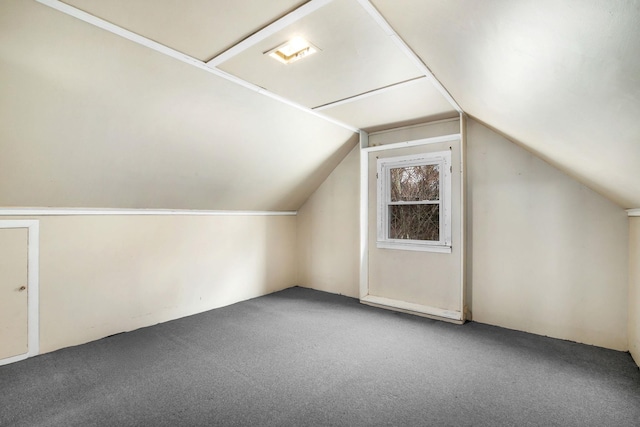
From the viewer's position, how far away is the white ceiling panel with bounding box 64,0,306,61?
1.55 meters

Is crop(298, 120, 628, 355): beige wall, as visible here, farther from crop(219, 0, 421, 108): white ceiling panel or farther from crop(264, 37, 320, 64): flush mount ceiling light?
crop(264, 37, 320, 64): flush mount ceiling light

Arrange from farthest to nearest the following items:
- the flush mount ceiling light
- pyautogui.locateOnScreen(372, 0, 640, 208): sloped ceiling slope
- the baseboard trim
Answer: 1. the baseboard trim
2. the flush mount ceiling light
3. pyautogui.locateOnScreen(372, 0, 640, 208): sloped ceiling slope

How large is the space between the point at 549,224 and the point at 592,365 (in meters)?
1.17

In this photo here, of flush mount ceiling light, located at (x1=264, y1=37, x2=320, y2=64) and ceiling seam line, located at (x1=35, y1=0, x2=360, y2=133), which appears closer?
ceiling seam line, located at (x1=35, y1=0, x2=360, y2=133)

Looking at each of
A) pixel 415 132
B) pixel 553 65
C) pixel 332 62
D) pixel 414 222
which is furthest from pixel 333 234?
pixel 553 65

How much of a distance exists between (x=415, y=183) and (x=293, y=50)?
2.28 meters

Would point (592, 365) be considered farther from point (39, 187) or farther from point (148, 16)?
point (39, 187)

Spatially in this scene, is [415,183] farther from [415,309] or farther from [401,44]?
[401,44]

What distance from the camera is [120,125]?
231 cm

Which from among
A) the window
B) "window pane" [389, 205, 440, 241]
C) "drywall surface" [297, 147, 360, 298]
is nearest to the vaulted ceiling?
the window

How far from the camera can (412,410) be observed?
183 centimetres

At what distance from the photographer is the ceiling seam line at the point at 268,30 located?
1.59 metres

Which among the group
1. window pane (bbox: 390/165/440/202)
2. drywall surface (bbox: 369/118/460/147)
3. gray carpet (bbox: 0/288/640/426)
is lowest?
gray carpet (bbox: 0/288/640/426)

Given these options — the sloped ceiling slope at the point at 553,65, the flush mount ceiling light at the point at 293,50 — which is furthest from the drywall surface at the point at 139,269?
the sloped ceiling slope at the point at 553,65
